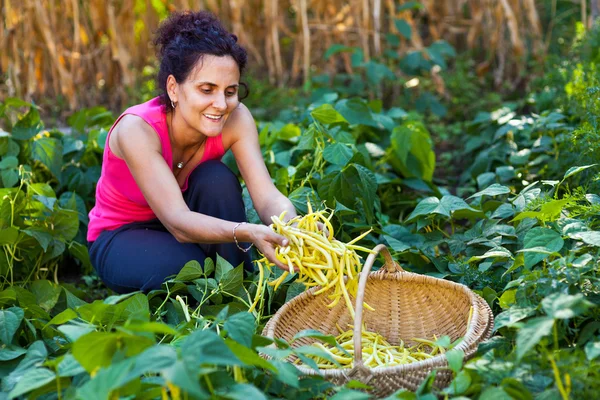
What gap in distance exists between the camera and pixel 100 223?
2.68 metres

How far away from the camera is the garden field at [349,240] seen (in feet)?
5.18

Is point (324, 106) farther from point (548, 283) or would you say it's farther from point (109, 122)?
point (548, 283)

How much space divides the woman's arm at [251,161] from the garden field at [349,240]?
0.19 meters

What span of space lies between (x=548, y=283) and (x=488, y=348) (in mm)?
211

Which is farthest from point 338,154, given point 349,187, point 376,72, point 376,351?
point 376,72

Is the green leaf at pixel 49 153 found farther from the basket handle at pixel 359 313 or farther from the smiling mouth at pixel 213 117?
the basket handle at pixel 359 313

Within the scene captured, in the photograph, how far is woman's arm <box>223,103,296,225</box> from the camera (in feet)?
8.32

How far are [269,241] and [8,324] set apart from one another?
72 centimetres

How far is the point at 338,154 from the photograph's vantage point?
282 centimetres

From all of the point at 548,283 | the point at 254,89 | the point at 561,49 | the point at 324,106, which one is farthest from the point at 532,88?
the point at 548,283

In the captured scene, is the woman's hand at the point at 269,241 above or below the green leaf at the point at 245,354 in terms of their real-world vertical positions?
above

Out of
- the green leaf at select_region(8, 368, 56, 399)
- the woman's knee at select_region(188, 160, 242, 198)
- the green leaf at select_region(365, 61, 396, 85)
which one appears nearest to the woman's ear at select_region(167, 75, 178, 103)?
the woman's knee at select_region(188, 160, 242, 198)

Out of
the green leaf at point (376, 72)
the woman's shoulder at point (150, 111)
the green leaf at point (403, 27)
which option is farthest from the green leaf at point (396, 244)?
the green leaf at point (403, 27)

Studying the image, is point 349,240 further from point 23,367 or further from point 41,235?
point 23,367
